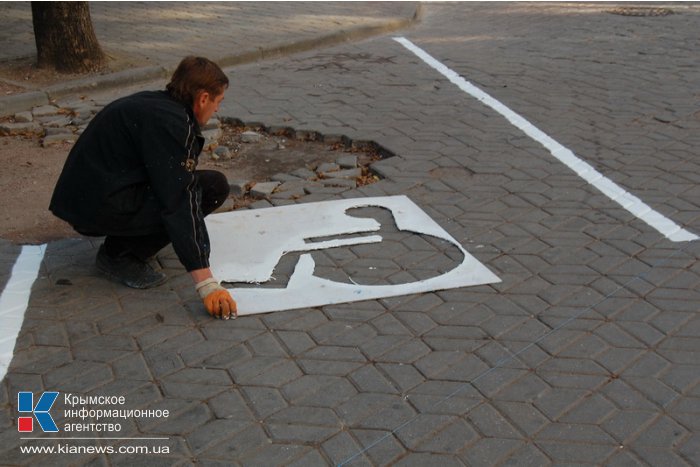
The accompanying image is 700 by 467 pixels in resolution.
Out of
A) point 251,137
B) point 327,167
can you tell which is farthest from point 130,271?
point 251,137

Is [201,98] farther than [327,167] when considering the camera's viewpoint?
No

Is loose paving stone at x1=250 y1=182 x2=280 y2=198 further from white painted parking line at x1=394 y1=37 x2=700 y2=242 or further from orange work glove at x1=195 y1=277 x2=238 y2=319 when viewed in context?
white painted parking line at x1=394 y1=37 x2=700 y2=242

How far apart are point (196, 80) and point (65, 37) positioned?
5258 millimetres

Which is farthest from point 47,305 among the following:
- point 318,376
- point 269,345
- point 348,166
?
point 348,166

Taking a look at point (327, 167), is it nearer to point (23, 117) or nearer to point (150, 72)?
point (23, 117)

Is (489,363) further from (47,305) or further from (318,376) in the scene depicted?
(47,305)

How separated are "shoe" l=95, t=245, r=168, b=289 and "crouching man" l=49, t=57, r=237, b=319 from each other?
3 cm

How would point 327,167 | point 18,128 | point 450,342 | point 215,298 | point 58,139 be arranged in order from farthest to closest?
point 18,128 < point 58,139 < point 327,167 < point 215,298 < point 450,342

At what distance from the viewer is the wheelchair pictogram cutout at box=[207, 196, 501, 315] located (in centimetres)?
468

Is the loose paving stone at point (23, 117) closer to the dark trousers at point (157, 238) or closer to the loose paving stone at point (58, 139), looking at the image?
the loose paving stone at point (58, 139)

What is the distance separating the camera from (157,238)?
479 cm

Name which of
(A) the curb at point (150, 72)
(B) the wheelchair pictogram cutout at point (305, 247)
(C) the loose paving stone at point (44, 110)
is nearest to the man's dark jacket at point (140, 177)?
(B) the wheelchair pictogram cutout at point (305, 247)

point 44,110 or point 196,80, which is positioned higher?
point 196,80

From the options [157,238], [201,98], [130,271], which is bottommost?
[130,271]
